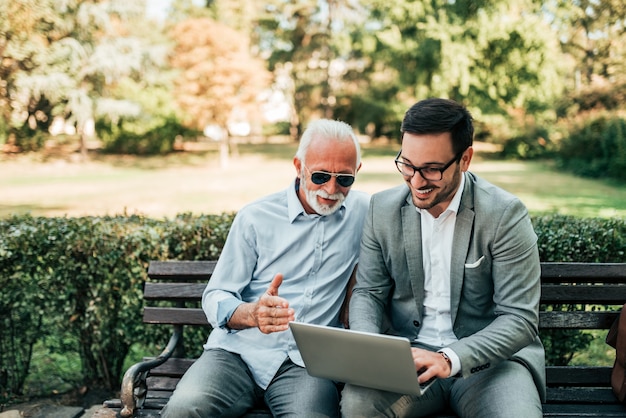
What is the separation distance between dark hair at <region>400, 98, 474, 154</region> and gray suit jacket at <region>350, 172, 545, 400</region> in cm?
29

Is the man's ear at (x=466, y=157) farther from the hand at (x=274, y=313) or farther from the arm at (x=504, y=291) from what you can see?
the hand at (x=274, y=313)

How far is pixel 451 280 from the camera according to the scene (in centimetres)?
288

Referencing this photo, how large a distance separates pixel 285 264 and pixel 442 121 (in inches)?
46.4

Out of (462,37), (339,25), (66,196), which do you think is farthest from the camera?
(339,25)

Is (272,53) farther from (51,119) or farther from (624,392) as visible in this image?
(624,392)

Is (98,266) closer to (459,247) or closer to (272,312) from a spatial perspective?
(272,312)

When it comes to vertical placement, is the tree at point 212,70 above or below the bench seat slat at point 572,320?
above

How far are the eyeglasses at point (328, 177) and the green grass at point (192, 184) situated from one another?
6.64 m

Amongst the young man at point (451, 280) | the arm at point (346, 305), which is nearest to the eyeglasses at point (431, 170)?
the young man at point (451, 280)

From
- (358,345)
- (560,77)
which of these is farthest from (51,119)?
(358,345)

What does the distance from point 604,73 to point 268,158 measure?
66.3 ft

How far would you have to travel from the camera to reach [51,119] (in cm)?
3231

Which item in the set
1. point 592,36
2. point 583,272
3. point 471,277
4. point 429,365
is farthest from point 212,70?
point 429,365

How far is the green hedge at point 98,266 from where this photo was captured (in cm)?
399
